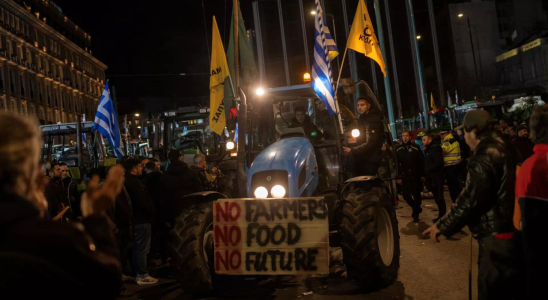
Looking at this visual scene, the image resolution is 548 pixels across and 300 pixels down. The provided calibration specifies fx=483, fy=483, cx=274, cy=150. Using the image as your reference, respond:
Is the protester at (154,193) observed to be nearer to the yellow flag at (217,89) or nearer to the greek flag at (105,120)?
the yellow flag at (217,89)

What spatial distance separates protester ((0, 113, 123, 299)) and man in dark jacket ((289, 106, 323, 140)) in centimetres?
540

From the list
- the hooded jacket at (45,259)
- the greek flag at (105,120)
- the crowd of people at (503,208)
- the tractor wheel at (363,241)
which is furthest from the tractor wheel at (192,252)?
the greek flag at (105,120)

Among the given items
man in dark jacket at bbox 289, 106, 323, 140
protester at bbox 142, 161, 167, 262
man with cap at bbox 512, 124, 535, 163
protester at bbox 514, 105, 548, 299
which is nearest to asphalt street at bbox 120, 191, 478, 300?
protester at bbox 142, 161, 167, 262

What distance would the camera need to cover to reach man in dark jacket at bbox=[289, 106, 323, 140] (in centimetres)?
712

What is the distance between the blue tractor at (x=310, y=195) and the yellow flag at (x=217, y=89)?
5212 millimetres


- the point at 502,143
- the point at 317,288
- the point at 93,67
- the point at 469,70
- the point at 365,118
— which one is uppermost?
the point at 93,67

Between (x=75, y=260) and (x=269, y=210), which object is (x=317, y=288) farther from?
(x=75, y=260)

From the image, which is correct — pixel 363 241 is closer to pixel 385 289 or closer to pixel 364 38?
pixel 385 289

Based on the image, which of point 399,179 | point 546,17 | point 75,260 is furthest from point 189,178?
point 546,17

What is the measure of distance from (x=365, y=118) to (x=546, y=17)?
70798 mm

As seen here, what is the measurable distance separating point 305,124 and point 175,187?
2.44m

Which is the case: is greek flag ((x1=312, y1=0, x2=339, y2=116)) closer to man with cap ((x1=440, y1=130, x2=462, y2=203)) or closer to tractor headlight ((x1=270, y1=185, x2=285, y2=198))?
tractor headlight ((x1=270, y1=185, x2=285, y2=198))

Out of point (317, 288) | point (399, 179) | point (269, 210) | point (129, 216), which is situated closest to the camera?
point (269, 210)

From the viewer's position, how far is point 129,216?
688cm
